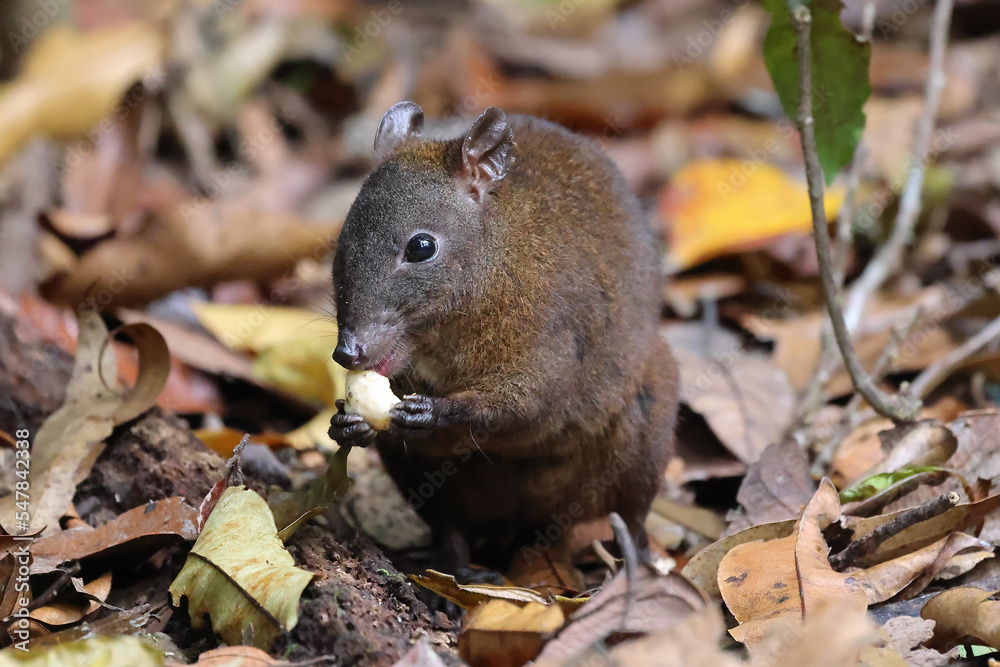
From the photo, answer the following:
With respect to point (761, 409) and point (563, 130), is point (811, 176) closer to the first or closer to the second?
point (563, 130)

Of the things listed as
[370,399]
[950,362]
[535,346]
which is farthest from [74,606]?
[950,362]

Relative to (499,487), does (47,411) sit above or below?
above

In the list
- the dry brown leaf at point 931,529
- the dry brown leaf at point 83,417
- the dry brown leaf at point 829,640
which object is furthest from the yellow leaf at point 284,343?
the dry brown leaf at point 829,640

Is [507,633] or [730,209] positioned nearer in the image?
[507,633]

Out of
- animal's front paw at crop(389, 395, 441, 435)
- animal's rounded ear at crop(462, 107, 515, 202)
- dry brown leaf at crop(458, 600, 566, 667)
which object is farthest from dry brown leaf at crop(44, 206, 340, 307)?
dry brown leaf at crop(458, 600, 566, 667)

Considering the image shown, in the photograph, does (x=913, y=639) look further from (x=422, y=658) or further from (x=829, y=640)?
(x=422, y=658)

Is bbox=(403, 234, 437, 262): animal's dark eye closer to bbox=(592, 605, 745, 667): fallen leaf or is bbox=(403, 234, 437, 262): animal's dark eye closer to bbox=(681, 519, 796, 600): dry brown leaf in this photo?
bbox=(681, 519, 796, 600): dry brown leaf

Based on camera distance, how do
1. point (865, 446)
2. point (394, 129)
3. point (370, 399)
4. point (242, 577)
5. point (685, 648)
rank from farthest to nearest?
point (865, 446), point (394, 129), point (370, 399), point (242, 577), point (685, 648)

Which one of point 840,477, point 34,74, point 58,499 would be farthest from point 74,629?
point 34,74
